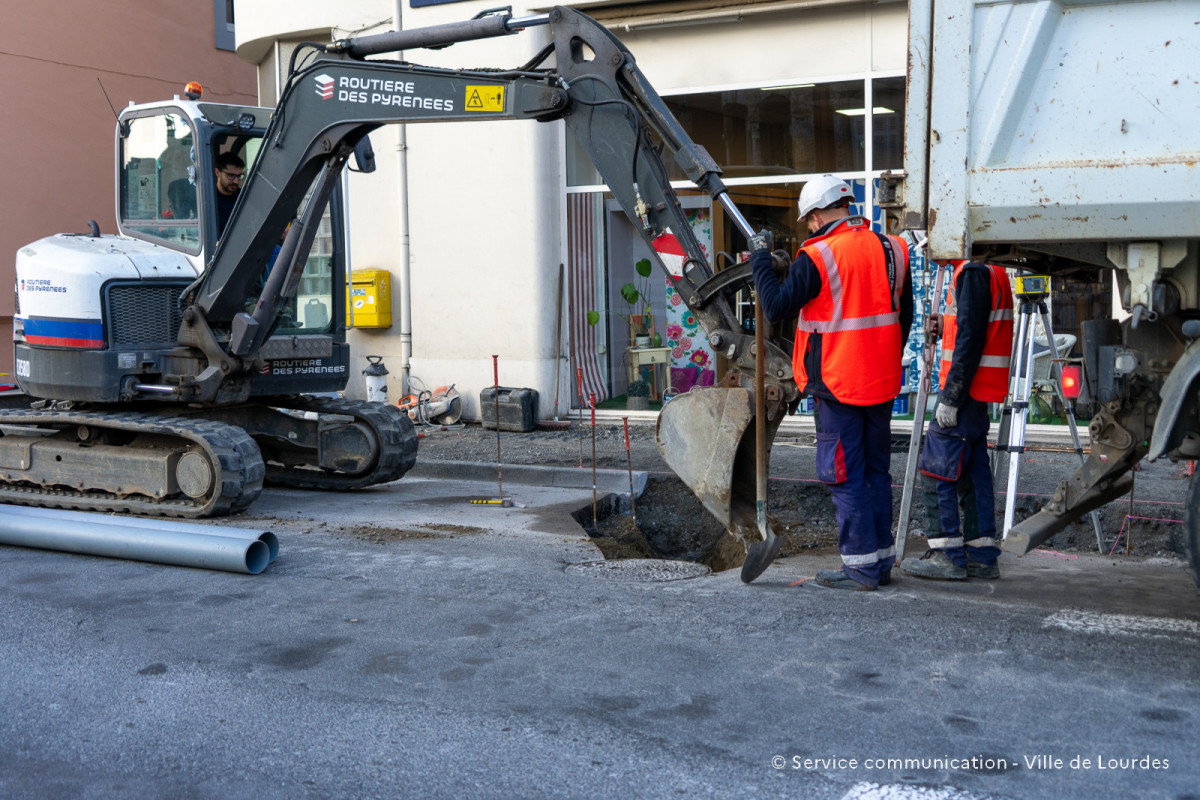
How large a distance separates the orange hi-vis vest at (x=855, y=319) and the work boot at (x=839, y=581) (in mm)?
948

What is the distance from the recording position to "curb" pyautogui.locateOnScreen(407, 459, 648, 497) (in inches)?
369

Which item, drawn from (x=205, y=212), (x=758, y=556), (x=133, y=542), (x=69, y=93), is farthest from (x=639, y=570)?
(x=69, y=93)

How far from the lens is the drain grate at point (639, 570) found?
20.3ft

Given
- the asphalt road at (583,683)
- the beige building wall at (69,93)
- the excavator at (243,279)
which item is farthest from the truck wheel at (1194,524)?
the beige building wall at (69,93)

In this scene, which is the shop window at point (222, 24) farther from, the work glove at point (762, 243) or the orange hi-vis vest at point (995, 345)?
the orange hi-vis vest at point (995, 345)

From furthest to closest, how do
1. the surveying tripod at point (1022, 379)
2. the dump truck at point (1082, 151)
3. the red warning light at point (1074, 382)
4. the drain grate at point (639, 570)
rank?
1. the surveying tripod at point (1022, 379)
2. the drain grate at point (639, 570)
3. the red warning light at point (1074, 382)
4. the dump truck at point (1082, 151)

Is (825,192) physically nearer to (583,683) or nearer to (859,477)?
(859,477)

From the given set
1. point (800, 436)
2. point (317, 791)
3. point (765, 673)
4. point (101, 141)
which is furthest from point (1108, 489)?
point (101, 141)

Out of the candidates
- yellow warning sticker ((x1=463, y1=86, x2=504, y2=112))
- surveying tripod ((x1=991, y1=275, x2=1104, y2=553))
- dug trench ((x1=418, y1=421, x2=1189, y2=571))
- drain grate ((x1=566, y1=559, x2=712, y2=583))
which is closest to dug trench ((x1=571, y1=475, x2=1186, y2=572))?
dug trench ((x1=418, y1=421, x2=1189, y2=571))

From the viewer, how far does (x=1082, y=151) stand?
4223mm

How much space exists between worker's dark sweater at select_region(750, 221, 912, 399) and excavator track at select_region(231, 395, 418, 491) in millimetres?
→ 4532

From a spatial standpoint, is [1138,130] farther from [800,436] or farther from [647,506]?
[800,436]

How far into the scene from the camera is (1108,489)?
16.9 ft

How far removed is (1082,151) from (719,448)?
2414 millimetres
